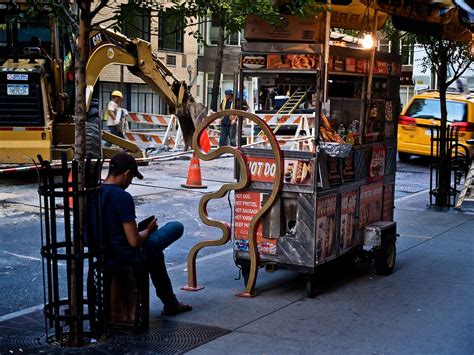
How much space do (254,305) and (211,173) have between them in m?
10.6

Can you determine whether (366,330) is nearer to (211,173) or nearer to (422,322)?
(422,322)

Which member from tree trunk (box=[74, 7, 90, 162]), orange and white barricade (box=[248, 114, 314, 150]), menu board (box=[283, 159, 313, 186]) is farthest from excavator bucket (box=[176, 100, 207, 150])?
tree trunk (box=[74, 7, 90, 162])

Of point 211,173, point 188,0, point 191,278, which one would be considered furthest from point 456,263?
point 211,173

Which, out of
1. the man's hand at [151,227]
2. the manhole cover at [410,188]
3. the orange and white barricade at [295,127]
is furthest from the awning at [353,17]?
the manhole cover at [410,188]

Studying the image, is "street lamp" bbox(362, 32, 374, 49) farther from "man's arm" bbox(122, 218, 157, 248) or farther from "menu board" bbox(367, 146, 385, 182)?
"man's arm" bbox(122, 218, 157, 248)

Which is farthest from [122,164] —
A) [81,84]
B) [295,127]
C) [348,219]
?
[295,127]

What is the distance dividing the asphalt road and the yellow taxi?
868mm

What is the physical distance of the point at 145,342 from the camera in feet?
19.5

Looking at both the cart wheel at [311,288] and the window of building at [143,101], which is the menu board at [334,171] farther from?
the window of building at [143,101]

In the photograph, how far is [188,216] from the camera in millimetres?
11984

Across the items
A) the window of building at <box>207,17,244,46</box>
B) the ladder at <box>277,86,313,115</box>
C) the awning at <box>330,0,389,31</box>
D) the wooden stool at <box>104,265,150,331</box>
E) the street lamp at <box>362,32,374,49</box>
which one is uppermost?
the window of building at <box>207,17,244,46</box>

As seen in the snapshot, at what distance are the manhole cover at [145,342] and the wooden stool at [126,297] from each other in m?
0.11

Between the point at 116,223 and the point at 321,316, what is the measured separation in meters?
1.96

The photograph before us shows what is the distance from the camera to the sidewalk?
5.91 metres
